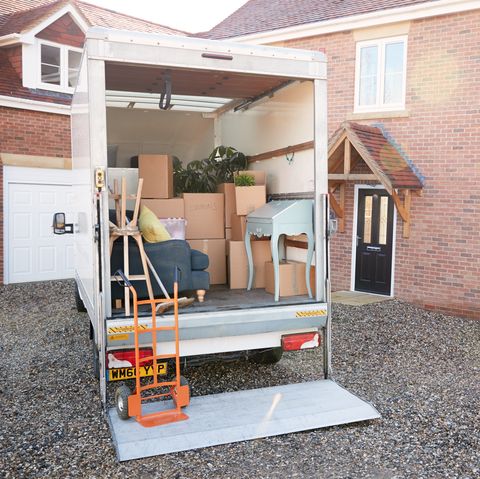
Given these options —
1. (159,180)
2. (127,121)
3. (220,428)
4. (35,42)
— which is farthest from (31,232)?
(220,428)

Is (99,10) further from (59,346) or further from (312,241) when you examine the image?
(312,241)

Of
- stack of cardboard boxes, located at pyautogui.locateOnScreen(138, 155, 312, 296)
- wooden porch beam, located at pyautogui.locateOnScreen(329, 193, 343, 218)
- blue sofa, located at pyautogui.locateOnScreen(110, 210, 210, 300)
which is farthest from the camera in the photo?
wooden porch beam, located at pyautogui.locateOnScreen(329, 193, 343, 218)

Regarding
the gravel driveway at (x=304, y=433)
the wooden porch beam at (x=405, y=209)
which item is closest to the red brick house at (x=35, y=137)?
the gravel driveway at (x=304, y=433)

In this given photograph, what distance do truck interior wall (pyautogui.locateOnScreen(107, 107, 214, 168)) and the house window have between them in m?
5.81

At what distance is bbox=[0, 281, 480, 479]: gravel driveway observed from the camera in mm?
3643

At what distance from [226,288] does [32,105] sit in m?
7.89

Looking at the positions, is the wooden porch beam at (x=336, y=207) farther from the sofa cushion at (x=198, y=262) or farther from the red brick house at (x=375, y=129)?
the sofa cushion at (x=198, y=262)

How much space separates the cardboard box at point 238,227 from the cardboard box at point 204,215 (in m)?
0.21

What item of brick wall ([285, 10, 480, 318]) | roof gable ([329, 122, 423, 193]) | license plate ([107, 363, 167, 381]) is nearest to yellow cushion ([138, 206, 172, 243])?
license plate ([107, 363, 167, 381])

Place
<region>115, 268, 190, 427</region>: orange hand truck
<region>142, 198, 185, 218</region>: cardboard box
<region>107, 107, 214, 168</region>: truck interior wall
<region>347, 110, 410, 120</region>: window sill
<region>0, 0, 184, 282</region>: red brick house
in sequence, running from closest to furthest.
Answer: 1. <region>115, 268, 190, 427</region>: orange hand truck
2. <region>142, 198, 185, 218</region>: cardboard box
3. <region>107, 107, 214, 168</region>: truck interior wall
4. <region>347, 110, 410, 120</region>: window sill
5. <region>0, 0, 184, 282</region>: red brick house

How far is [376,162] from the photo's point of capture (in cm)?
928

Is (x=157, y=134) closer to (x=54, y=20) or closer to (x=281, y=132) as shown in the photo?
(x=281, y=132)

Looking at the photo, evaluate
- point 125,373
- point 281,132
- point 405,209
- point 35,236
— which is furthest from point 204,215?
point 35,236

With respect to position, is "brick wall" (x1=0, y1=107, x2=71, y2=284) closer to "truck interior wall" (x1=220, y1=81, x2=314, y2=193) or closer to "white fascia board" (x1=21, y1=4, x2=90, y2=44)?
"white fascia board" (x1=21, y1=4, x2=90, y2=44)
